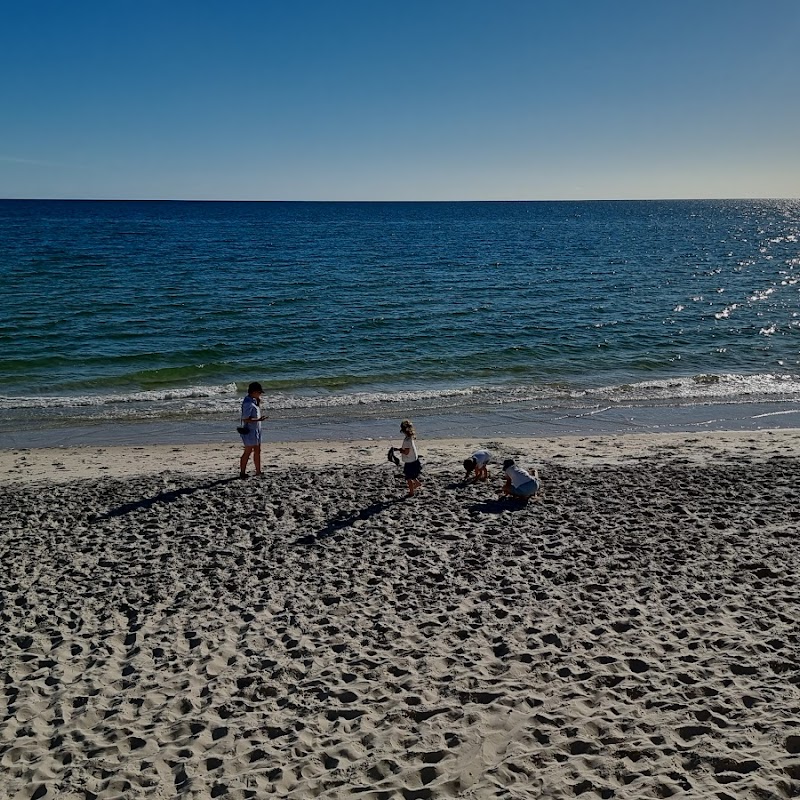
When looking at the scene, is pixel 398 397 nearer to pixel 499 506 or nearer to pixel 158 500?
pixel 499 506

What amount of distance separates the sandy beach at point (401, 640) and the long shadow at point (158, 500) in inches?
2.0

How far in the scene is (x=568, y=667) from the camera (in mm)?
6812

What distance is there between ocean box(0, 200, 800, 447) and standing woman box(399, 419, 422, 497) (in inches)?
219

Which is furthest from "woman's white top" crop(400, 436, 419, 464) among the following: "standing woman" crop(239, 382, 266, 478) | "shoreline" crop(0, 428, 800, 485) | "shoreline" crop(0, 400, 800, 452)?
"shoreline" crop(0, 400, 800, 452)

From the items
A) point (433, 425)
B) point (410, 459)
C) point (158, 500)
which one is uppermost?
point (410, 459)

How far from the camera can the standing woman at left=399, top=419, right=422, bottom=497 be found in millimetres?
11273

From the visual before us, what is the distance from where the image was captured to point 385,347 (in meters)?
25.8

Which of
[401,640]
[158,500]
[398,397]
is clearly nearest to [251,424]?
[158,500]

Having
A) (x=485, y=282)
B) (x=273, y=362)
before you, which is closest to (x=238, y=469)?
(x=273, y=362)

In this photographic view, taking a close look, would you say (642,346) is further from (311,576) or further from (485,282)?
(311,576)

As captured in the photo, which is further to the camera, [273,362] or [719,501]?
[273,362]

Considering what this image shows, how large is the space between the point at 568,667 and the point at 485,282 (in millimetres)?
36828

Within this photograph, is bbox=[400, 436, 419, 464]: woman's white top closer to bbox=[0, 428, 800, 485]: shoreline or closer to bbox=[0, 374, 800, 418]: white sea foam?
bbox=[0, 428, 800, 485]: shoreline

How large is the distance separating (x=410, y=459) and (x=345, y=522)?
5.38 feet
